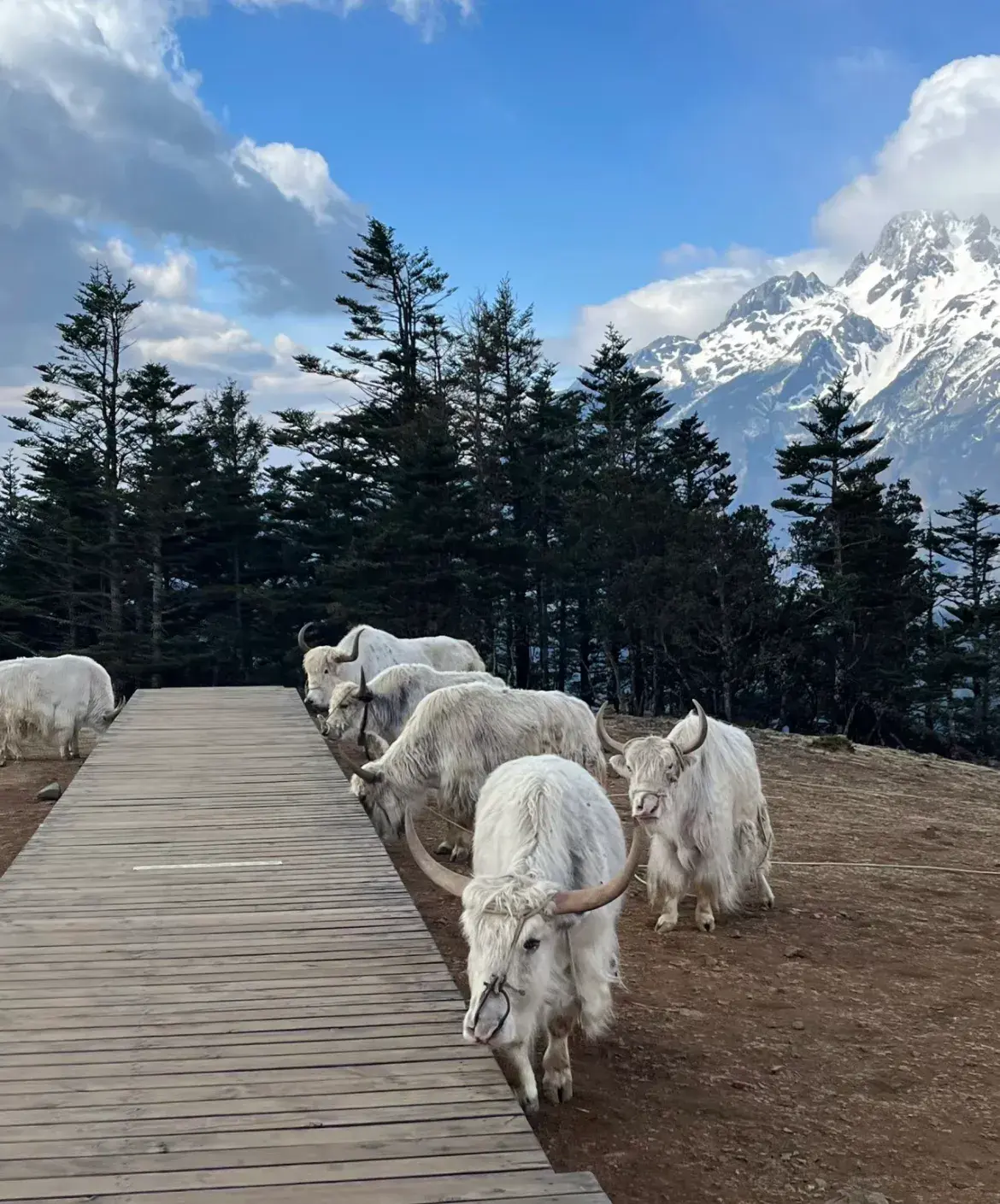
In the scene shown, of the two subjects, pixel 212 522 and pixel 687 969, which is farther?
pixel 212 522

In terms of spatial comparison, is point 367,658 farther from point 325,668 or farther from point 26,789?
point 26,789

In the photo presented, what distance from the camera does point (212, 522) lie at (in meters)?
30.6

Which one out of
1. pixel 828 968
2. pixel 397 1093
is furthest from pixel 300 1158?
pixel 828 968

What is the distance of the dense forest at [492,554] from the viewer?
26828 mm

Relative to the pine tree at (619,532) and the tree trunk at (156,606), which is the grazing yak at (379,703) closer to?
the pine tree at (619,532)

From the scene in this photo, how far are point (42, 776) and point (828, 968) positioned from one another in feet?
32.8

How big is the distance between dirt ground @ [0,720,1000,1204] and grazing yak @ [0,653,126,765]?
3.90 m

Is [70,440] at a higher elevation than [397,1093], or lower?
higher

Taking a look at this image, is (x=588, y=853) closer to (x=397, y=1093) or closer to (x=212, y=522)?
(x=397, y=1093)

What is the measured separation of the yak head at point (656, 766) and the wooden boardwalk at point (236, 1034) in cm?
171

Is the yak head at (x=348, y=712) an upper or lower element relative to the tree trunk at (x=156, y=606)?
lower

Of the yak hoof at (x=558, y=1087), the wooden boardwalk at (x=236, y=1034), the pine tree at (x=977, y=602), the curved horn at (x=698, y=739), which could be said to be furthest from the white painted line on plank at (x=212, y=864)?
the pine tree at (x=977, y=602)

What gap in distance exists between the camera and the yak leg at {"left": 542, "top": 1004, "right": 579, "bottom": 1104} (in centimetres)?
419

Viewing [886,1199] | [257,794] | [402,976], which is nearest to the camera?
[886,1199]
